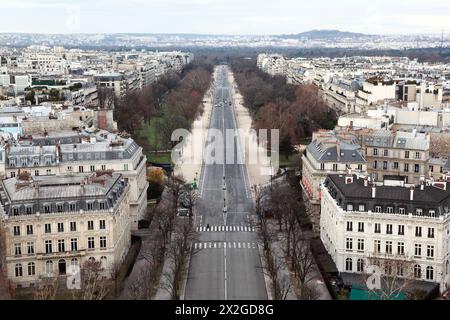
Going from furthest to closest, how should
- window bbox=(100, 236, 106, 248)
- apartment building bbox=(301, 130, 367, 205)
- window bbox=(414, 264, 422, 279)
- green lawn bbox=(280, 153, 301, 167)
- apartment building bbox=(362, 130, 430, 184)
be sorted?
green lawn bbox=(280, 153, 301, 167)
apartment building bbox=(362, 130, 430, 184)
apartment building bbox=(301, 130, 367, 205)
window bbox=(100, 236, 106, 248)
window bbox=(414, 264, 422, 279)

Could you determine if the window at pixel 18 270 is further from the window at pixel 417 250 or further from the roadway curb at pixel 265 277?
the window at pixel 417 250

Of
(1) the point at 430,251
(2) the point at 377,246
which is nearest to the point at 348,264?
(2) the point at 377,246

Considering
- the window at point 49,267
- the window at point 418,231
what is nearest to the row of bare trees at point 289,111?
the window at point 418,231

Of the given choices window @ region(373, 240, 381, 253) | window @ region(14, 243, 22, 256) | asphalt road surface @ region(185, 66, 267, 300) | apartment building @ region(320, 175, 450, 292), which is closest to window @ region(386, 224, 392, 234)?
apartment building @ region(320, 175, 450, 292)

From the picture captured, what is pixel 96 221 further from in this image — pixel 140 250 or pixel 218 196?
pixel 218 196

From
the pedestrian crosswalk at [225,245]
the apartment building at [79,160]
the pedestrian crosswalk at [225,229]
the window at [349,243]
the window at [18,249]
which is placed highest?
the apartment building at [79,160]

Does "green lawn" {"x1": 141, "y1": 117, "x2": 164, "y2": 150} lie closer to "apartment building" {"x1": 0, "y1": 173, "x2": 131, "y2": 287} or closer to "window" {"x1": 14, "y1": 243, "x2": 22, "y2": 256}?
"apartment building" {"x1": 0, "y1": 173, "x2": 131, "y2": 287}
